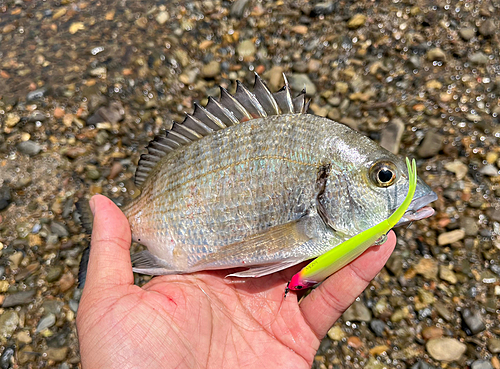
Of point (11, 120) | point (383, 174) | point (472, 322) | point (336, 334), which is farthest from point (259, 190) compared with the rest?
point (11, 120)

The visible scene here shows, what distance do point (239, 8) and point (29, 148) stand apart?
3929mm

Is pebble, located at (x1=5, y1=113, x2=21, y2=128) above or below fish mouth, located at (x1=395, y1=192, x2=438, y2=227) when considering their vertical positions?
above

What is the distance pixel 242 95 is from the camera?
10.9 feet

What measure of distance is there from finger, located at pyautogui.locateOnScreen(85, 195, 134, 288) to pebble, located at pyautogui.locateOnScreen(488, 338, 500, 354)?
3596 millimetres

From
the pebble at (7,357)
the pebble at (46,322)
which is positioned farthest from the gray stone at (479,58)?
the pebble at (7,357)

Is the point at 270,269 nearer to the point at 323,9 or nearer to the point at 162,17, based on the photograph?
the point at 323,9

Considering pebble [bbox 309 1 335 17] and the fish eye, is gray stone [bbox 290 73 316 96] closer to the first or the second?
pebble [bbox 309 1 335 17]

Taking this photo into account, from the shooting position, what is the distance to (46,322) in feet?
12.6

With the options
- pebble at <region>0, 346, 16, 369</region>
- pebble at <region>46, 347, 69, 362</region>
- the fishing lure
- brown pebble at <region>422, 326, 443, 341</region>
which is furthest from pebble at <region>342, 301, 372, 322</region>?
pebble at <region>0, 346, 16, 369</region>

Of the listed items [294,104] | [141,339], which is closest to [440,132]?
[294,104]

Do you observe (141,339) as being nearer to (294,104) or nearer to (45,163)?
(294,104)

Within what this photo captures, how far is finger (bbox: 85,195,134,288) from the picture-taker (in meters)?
2.88

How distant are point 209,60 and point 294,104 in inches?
115

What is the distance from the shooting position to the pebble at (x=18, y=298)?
3877 millimetres
